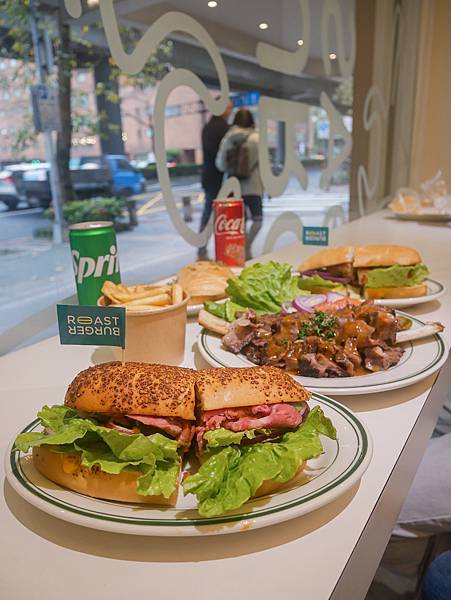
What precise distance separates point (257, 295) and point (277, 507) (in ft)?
2.64

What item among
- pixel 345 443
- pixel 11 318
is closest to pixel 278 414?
pixel 345 443

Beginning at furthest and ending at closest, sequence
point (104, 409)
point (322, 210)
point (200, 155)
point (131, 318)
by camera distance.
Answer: point (322, 210)
point (200, 155)
point (131, 318)
point (104, 409)

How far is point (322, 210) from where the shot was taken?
3533mm

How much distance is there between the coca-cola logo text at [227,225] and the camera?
5.79ft

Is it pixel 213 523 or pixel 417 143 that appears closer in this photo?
pixel 213 523

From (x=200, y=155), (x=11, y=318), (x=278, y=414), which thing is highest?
(x=200, y=155)

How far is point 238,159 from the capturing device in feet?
8.19

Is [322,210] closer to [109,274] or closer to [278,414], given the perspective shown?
[109,274]

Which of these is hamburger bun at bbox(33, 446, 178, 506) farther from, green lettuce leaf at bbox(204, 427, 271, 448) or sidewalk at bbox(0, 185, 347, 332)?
sidewalk at bbox(0, 185, 347, 332)

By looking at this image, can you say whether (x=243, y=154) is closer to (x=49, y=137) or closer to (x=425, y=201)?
(x=49, y=137)

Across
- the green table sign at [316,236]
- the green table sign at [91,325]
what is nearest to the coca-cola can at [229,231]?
the green table sign at [316,236]

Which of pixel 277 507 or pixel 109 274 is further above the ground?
pixel 109 274

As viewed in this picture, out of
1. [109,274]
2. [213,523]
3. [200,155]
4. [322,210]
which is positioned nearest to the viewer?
[213,523]

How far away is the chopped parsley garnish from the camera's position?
991mm
